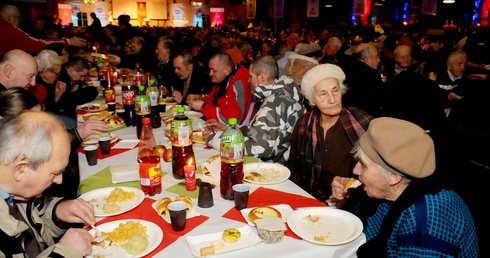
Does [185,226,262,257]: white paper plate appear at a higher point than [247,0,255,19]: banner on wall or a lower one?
lower

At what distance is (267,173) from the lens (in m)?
2.51

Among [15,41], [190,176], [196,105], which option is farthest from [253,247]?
[15,41]

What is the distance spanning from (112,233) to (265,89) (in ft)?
5.85

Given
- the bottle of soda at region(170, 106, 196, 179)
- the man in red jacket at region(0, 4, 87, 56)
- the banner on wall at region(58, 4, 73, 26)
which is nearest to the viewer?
the bottle of soda at region(170, 106, 196, 179)

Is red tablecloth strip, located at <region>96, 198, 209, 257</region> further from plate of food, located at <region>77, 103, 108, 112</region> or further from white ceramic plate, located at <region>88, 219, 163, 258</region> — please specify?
plate of food, located at <region>77, 103, 108, 112</region>

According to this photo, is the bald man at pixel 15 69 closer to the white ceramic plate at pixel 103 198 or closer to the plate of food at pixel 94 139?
the plate of food at pixel 94 139

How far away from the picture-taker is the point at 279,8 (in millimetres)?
17172

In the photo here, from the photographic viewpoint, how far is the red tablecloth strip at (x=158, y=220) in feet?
5.63

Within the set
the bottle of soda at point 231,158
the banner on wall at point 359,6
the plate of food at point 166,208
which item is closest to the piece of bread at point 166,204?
the plate of food at point 166,208

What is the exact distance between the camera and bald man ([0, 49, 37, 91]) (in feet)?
11.3

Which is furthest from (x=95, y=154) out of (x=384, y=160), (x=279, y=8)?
(x=279, y=8)

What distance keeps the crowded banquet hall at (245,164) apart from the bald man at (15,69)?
1 centimetres

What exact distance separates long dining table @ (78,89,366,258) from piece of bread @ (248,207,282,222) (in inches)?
2.1

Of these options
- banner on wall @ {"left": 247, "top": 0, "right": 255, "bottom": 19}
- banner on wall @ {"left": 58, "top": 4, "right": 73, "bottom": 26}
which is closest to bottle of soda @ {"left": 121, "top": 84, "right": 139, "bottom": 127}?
banner on wall @ {"left": 247, "top": 0, "right": 255, "bottom": 19}
